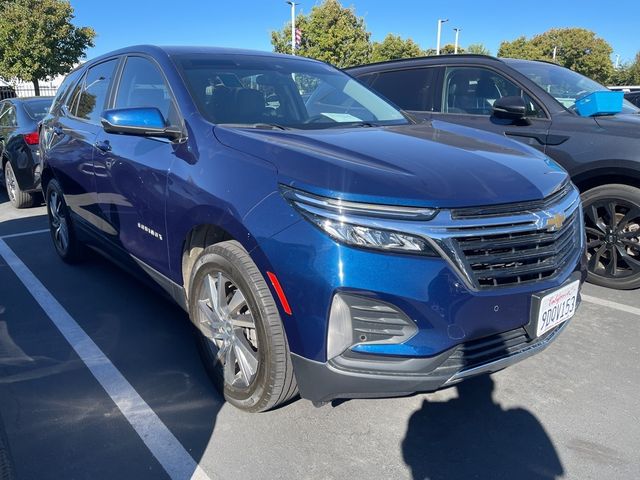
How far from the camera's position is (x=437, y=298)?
1.96 metres

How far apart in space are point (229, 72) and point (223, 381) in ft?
5.97

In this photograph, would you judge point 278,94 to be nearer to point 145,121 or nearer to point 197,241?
point 145,121

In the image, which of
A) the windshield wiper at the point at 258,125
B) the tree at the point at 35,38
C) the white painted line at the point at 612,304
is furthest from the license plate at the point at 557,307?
the tree at the point at 35,38

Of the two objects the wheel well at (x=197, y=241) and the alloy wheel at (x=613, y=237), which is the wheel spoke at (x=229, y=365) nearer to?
the wheel well at (x=197, y=241)

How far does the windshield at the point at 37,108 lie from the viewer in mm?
7199

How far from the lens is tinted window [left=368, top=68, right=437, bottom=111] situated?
5.29 meters

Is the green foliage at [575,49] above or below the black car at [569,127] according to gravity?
above

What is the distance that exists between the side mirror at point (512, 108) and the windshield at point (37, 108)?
19.6ft

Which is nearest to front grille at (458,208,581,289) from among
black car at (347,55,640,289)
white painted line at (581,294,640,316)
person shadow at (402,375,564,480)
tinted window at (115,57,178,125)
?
person shadow at (402,375,564,480)

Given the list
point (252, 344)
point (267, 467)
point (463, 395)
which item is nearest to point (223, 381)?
point (252, 344)

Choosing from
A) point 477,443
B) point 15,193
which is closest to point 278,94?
point 477,443

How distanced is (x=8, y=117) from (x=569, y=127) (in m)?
7.51

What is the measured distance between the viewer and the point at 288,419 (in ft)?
8.46

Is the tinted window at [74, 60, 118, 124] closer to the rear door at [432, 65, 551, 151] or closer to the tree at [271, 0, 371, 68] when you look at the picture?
the rear door at [432, 65, 551, 151]
